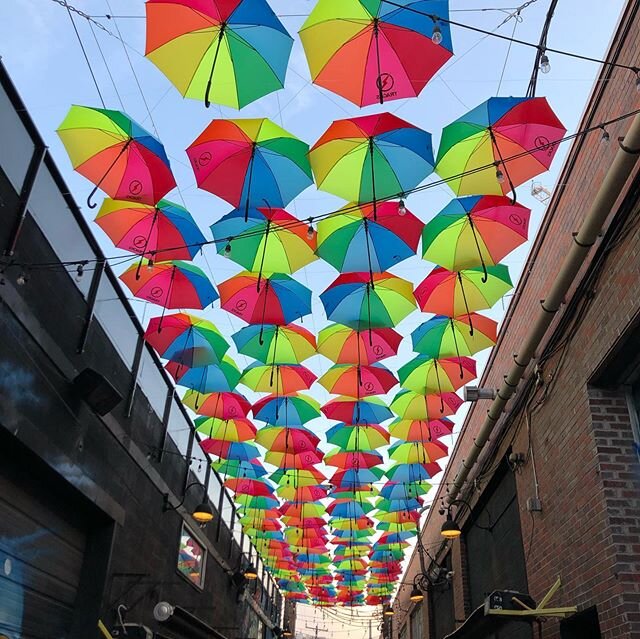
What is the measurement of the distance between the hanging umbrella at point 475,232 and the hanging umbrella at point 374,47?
6.29 feet

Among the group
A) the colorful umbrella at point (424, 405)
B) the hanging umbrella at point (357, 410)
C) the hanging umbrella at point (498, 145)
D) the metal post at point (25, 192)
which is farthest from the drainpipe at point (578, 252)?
the metal post at point (25, 192)

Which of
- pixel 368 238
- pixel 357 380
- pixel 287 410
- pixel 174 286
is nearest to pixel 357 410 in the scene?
pixel 357 380

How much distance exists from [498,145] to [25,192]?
480cm

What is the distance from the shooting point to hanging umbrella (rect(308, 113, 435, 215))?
679 centimetres

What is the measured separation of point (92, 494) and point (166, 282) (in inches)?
122

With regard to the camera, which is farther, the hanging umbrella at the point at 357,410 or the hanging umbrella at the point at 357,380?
the hanging umbrella at the point at 357,410

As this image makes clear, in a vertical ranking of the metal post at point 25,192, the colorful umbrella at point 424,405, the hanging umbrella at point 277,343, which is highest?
the hanging umbrella at point 277,343

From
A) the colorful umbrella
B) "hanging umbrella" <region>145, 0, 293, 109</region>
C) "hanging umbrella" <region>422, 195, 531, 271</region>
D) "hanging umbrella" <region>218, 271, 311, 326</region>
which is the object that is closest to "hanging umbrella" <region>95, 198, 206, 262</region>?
"hanging umbrella" <region>218, 271, 311, 326</region>

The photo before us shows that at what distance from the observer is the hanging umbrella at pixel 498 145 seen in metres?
6.51

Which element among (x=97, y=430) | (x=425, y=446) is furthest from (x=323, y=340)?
(x=425, y=446)

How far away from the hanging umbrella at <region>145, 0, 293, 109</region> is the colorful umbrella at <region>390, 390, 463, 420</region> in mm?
6995

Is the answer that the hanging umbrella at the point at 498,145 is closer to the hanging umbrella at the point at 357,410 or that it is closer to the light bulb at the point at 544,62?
the light bulb at the point at 544,62

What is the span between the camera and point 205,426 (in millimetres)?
13570

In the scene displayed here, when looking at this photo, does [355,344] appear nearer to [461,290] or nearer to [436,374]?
[436,374]
